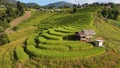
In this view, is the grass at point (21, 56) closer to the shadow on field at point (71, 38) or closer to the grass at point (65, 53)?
the grass at point (65, 53)

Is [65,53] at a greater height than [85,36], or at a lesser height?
lesser

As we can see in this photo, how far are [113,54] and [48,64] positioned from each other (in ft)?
32.5

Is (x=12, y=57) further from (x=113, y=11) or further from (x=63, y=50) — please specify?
(x=113, y=11)

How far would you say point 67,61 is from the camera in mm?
35188

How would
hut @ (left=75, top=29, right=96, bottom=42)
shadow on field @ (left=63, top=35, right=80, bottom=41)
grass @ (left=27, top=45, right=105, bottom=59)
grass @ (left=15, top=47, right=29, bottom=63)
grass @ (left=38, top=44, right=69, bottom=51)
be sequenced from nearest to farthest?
grass @ (left=27, top=45, right=105, bottom=59), grass @ (left=15, top=47, right=29, bottom=63), grass @ (left=38, top=44, right=69, bottom=51), hut @ (left=75, top=29, right=96, bottom=42), shadow on field @ (left=63, top=35, right=80, bottom=41)

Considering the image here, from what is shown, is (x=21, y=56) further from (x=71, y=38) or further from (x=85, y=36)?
(x=85, y=36)

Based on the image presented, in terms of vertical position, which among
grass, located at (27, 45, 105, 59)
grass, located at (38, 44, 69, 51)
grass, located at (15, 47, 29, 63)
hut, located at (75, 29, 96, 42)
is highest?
hut, located at (75, 29, 96, 42)

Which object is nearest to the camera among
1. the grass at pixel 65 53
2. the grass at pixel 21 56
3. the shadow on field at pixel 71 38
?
the grass at pixel 65 53

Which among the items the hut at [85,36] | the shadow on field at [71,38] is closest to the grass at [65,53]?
the hut at [85,36]

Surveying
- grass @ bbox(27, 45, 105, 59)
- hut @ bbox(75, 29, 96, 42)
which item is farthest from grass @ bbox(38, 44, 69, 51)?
hut @ bbox(75, 29, 96, 42)

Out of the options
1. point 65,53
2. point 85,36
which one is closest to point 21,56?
point 65,53

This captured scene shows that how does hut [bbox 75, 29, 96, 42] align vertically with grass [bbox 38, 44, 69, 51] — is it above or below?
above

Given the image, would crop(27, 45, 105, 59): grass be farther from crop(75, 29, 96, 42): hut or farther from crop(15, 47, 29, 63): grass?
crop(75, 29, 96, 42): hut

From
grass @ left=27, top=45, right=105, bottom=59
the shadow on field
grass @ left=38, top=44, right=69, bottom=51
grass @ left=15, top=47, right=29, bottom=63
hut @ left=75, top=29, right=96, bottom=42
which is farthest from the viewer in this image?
the shadow on field
